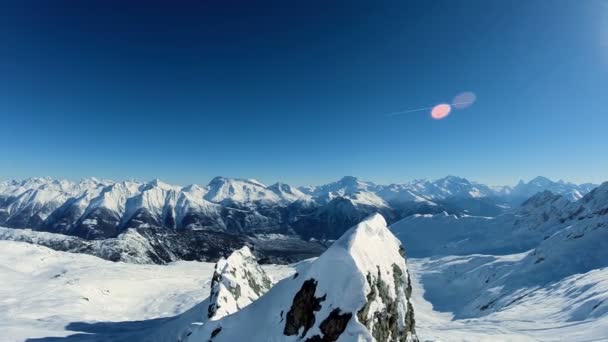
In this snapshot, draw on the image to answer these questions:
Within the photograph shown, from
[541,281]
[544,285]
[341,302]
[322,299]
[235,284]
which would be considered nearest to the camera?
[341,302]

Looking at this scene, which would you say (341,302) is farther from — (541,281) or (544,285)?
(541,281)

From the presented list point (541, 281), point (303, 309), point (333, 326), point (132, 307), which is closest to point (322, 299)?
point (303, 309)

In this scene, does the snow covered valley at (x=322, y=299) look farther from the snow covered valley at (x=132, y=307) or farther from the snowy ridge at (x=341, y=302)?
the snow covered valley at (x=132, y=307)

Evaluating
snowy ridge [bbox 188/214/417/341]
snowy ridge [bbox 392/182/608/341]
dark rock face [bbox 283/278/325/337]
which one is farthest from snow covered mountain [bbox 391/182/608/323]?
dark rock face [bbox 283/278/325/337]

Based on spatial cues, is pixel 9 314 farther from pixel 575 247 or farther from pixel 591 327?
pixel 575 247

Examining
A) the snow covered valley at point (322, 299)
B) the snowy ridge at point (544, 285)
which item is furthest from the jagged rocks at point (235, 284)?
the snowy ridge at point (544, 285)

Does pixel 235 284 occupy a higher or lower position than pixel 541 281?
higher

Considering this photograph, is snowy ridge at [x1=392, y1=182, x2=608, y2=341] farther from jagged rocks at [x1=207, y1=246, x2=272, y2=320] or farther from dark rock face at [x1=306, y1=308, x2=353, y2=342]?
jagged rocks at [x1=207, y1=246, x2=272, y2=320]

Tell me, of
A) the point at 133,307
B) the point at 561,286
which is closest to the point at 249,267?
the point at 133,307
